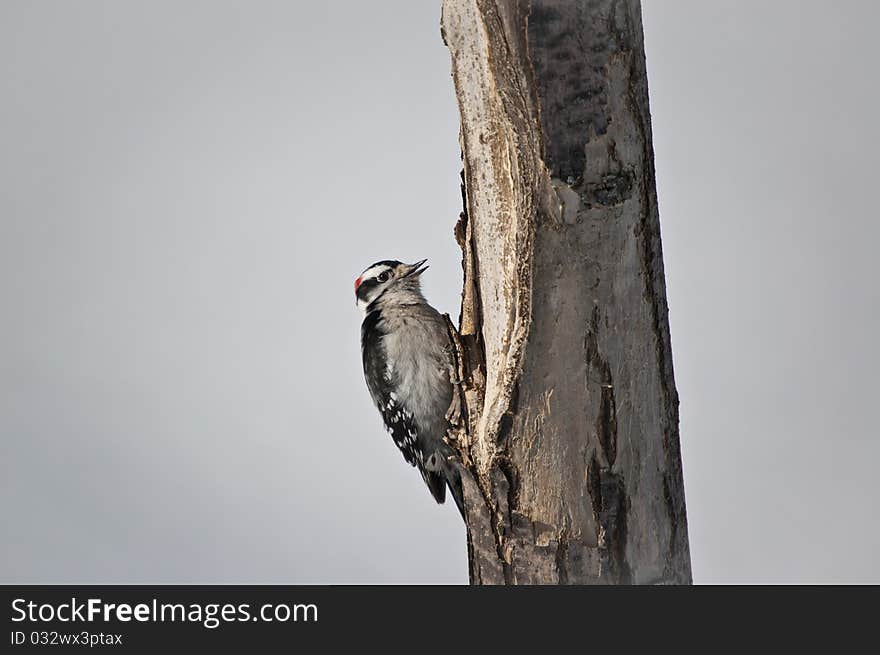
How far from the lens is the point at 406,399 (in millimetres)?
3369

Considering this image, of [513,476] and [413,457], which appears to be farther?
[413,457]

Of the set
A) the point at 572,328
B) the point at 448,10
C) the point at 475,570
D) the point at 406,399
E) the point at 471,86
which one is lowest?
the point at 475,570

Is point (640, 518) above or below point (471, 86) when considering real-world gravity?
below

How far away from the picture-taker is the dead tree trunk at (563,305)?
7.32ft

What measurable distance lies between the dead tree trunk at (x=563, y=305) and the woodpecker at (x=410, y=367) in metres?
0.65

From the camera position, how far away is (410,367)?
335cm

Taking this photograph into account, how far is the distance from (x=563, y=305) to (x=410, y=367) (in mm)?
1083

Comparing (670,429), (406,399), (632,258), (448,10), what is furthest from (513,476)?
(448,10)

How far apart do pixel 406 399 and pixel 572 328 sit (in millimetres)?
1108

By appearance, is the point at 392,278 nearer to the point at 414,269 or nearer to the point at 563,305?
the point at 414,269

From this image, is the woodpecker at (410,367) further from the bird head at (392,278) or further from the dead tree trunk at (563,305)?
the dead tree trunk at (563,305)

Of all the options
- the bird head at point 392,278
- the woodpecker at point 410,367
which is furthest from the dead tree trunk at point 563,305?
the bird head at point 392,278

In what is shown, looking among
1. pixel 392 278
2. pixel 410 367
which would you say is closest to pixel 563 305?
pixel 410 367

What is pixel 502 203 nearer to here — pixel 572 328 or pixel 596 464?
pixel 572 328
